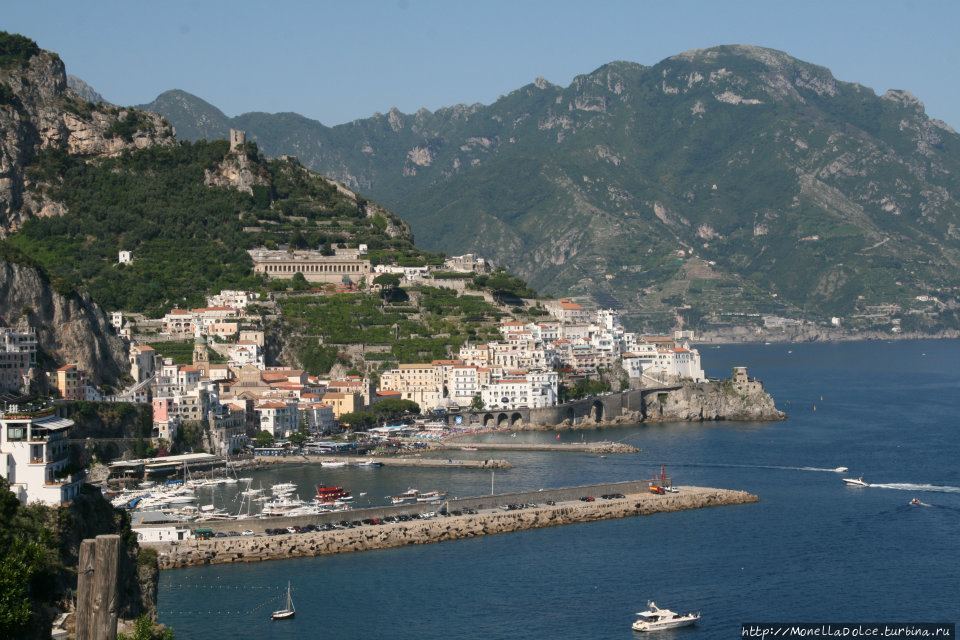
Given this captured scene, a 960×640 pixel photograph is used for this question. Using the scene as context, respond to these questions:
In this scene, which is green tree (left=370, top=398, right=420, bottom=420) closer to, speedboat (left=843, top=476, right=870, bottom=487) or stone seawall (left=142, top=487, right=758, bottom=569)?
stone seawall (left=142, top=487, right=758, bottom=569)

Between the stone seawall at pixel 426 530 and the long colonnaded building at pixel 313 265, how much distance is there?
44.7m

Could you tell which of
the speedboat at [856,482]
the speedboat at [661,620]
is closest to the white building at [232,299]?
the speedboat at [856,482]

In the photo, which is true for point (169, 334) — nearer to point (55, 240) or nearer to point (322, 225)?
point (55, 240)

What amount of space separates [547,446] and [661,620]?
3635 cm

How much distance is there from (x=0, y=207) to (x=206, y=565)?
5521cm

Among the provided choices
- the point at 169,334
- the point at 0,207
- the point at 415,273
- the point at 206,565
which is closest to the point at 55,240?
the point at 0,207

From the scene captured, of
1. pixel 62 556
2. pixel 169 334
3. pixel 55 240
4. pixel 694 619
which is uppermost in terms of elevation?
pixel 55 240

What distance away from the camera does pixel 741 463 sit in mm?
67000

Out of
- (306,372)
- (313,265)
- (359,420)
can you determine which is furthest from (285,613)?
(313,265)

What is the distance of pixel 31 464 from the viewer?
31656 mm

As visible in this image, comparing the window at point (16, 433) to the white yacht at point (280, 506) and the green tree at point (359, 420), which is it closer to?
the white yacht at point (280, 506)

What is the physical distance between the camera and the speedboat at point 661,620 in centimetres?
3778

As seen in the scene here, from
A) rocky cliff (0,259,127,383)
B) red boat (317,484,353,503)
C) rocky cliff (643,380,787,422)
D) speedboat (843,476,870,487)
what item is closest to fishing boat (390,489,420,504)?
red boat (317,484,353,503)

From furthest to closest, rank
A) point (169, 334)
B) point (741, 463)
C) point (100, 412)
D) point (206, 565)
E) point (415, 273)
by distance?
point (415, 273) < point (169, 334) < point (741, 463) < point (100, 412) < point (206, 565)
